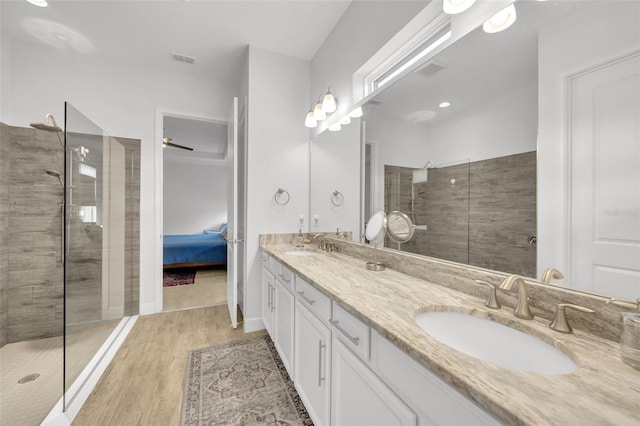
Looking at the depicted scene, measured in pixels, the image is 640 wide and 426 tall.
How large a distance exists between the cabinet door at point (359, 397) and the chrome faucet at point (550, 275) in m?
0.60

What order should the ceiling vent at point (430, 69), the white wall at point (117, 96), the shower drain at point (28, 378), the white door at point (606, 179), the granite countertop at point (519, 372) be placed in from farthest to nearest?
the white wall at point (117, 96), the shower drain at point (28, 378), the ceiling vent at point (430, 69), the white door at point (606, 179), the granite countertop at point (519, 372)

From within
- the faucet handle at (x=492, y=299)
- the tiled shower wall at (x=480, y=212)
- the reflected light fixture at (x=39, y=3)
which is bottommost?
the faucet handle at (x=492, y=299)

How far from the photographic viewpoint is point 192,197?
678cm

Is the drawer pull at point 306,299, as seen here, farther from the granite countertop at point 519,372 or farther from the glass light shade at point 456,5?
the glass light shade at point 456,5

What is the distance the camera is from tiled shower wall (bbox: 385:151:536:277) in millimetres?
894

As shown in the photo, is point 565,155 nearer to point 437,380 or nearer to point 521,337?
point 521,337

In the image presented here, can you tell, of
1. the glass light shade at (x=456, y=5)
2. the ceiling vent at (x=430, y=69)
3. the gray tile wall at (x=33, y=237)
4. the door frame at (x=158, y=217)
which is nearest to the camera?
the glass light shade at (x=456, y=5)

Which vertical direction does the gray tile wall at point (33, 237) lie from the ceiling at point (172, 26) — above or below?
below

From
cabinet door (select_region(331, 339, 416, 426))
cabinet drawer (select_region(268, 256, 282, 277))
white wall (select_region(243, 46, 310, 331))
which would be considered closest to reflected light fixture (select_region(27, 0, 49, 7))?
white wall (select_region(243, 46, 310, 331))

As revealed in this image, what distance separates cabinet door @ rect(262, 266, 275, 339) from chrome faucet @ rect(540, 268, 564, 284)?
63.1 inches

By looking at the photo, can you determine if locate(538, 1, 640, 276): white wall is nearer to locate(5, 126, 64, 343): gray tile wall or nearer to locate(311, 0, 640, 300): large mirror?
locate(311, 0, 640, 300): large mirror

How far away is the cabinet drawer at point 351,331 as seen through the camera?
0.85 m

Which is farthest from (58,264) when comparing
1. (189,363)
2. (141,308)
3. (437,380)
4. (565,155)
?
(565,155)

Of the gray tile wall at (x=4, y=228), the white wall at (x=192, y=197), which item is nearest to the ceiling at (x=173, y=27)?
the gray tile wall at (x=4, y=228)
